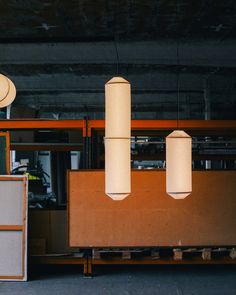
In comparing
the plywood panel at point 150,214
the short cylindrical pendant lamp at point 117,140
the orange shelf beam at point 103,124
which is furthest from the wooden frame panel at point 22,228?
the short cylindrical pendant lamp at point 117,140

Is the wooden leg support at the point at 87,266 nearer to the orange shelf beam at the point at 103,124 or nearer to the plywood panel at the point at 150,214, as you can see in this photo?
the plywood panel at the point at 150,214

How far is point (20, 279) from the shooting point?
22.1 ft

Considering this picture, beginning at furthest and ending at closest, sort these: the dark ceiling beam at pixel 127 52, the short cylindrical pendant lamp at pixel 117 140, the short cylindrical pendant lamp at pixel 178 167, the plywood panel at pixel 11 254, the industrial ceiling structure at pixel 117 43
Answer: the dark ceiling beam at pixel 127 52, the plywood panel at pixel 11 254, the industrial ceiling structure at pixel 117 43, the short cylindrical pendant lamp at pixel 178 167, the short cylindrical pendant lamp at pixel 117 140

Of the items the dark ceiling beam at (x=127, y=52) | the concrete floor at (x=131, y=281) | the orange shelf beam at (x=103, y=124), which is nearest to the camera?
the concrete floor at (x=131, y=281)

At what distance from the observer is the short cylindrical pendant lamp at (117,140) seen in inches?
143

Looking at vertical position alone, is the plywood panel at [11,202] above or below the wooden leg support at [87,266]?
above

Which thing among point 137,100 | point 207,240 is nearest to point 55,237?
point 207,240

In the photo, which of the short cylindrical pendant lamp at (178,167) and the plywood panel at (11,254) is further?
the plywood panel at (11,254)

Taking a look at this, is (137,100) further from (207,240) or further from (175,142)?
(175,142)

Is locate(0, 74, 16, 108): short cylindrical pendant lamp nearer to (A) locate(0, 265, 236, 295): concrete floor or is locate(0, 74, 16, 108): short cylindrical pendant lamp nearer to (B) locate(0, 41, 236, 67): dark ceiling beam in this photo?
(A) locate(0, 265, 236, 295): concrete floor

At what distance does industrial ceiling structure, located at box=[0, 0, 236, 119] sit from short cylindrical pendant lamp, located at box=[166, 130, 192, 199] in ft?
2.88

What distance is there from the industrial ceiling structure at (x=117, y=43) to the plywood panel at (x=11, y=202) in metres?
1.71

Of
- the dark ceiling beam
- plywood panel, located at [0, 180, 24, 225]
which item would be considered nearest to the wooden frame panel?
plywood panel, located at [0, 180, 24, 225]

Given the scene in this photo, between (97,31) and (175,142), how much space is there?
421 centimetres
